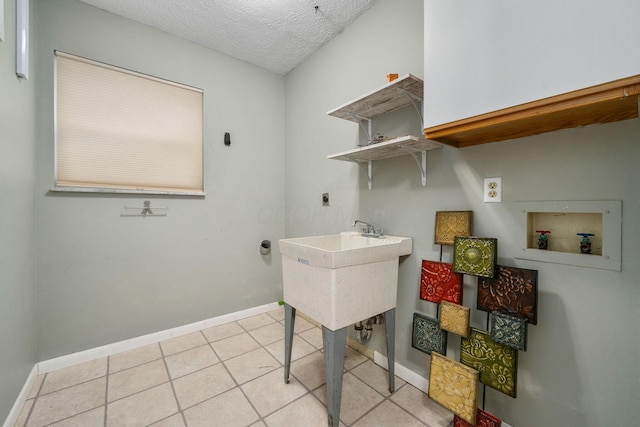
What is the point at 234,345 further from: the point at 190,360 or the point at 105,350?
the point at 105,350

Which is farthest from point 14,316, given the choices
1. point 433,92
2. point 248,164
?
point 433,92

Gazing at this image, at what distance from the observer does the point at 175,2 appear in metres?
1.86

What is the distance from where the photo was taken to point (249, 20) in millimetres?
2023

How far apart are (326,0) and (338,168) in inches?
48.7

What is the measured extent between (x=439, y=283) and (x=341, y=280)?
596 mm

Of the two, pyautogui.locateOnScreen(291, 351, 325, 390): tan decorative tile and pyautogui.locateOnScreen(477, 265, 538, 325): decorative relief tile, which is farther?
pyautogui.locateOnScreen(291, 351, 325, 390): tan decorative tile

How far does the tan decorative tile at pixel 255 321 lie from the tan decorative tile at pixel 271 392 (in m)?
0.79

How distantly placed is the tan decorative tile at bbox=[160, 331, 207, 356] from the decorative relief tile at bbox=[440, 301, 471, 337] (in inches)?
76.5

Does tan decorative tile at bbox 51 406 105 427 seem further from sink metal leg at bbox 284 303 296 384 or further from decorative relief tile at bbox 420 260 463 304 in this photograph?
decorative relief tile at bbox 420 260 463 304

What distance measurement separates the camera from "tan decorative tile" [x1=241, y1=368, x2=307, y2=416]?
1448mm

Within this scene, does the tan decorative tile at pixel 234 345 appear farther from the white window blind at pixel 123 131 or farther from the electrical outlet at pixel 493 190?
the electrical outlet at pixel 493 190

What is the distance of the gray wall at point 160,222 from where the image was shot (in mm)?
1771

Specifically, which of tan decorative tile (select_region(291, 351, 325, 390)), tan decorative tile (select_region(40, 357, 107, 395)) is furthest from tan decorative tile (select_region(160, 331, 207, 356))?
tan decorative tile (select_region(291, 351, 325, 390))

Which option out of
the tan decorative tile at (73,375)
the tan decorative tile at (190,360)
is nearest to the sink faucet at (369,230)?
the tan decorative tile at (190,360)
